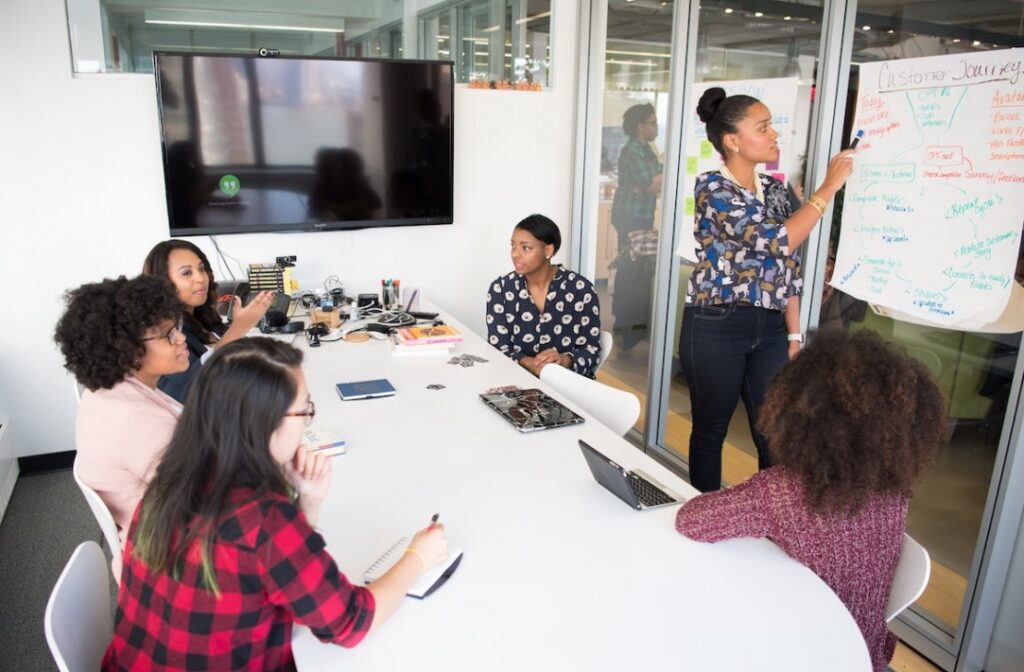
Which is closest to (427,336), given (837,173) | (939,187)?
(837,173)

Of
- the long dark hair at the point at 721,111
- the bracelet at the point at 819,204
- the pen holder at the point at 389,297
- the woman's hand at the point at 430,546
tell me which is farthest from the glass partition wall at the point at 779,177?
the pen holder at the point at 389,297

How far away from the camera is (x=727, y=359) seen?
2547 millimetres

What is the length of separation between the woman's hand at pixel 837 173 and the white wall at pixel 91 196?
2.08 meters

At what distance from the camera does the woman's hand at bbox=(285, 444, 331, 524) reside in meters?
1.46

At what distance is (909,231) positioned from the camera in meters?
2.36

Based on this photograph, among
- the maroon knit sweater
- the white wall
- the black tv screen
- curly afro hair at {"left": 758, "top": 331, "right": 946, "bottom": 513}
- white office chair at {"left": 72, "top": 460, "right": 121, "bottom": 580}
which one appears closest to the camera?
curly afro hair at {"left": 758, "top": 331, "right": 946, "bottom": 513}

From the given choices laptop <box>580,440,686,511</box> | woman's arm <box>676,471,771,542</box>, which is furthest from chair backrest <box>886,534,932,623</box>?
laptop <box>580,440,686,511</box>

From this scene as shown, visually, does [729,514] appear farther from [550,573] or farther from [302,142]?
[302,142]

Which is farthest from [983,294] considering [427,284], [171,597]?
[427,284]

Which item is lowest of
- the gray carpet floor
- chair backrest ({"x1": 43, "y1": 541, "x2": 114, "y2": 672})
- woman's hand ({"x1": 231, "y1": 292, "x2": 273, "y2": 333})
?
the gray carpet floor

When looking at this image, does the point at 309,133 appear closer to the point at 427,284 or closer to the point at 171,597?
the point at 427,284

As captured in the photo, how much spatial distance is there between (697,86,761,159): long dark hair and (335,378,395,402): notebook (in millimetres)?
1384

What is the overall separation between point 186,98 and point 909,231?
306cm

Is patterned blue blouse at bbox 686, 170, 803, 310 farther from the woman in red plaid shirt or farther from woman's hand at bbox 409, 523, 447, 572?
the woman in red plaid shirt
